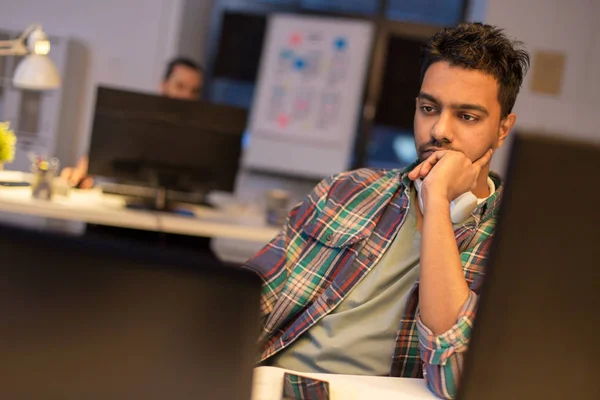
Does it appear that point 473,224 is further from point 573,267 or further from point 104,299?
point 104,299

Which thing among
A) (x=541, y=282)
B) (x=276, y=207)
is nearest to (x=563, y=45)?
(x=276, y=207)

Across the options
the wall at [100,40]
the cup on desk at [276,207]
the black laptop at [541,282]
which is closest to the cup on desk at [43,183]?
the cup on desk at [276,207]

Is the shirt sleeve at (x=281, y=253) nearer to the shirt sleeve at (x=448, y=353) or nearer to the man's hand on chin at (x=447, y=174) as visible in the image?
the man's hand on chin at (x=447, y=174)

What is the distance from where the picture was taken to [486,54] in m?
1.39

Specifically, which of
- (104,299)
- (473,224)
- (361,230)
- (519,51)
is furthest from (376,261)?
(104,299)

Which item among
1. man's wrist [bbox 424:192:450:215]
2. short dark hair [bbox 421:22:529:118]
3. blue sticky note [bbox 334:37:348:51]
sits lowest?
man's wrist [bbox 424:192:450:215]

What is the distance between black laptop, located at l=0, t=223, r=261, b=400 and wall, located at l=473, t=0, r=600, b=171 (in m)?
4.44

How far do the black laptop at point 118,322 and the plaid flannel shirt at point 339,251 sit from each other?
28.0 inches

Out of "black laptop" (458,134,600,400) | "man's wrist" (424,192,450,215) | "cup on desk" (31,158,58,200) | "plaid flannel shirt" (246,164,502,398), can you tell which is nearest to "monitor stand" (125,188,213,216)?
"cup on desk" (31,158,58,200)

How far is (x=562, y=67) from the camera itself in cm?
487

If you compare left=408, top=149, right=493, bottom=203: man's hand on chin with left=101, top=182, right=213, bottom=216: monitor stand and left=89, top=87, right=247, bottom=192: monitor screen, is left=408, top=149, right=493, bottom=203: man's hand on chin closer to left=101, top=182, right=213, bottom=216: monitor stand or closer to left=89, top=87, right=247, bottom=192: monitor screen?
left=89, top=87, right=247, bottom=192: monitor screen

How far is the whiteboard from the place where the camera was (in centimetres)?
513

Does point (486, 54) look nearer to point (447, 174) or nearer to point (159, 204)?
point (447, 174)

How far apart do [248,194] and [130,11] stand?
167cm
